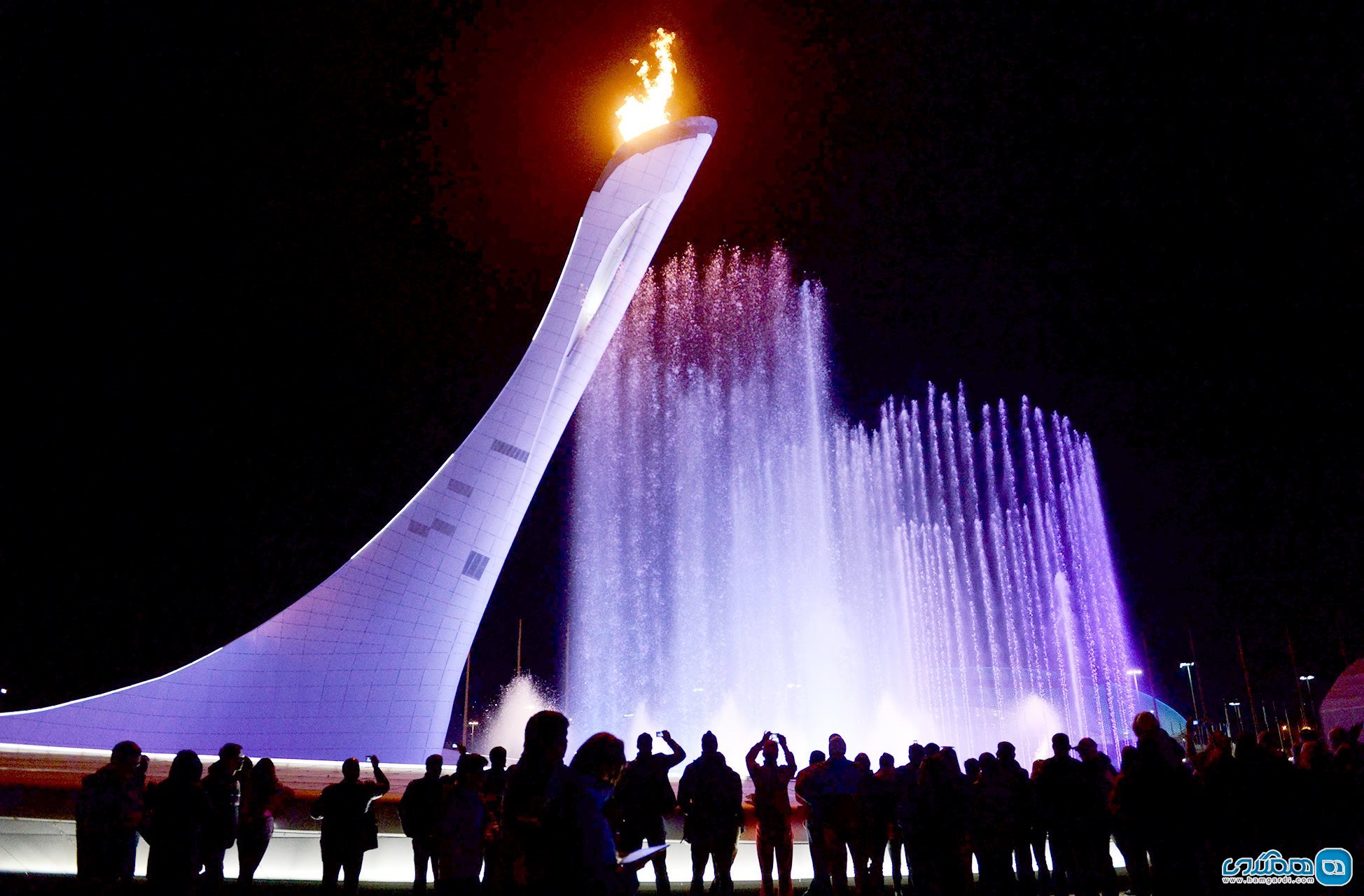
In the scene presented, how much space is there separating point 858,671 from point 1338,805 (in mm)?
12835

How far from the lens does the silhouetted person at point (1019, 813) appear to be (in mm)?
7380

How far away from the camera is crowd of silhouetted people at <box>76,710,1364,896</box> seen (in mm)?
4770

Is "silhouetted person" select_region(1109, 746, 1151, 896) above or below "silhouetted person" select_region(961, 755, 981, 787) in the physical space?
below

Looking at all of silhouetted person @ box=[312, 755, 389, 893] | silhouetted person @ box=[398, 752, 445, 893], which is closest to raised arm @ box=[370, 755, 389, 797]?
silhouetted person @ box=[312, 755, 389, 893]

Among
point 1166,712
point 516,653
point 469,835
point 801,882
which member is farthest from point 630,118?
point 1166,712

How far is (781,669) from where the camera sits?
59.9 feet

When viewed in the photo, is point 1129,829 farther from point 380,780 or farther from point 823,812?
point 380,780

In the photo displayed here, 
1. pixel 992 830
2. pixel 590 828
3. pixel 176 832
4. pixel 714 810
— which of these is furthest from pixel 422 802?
pixel 992 830

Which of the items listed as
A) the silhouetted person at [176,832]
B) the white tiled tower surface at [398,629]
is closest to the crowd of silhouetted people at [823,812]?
the silhouetted person at [176,832]

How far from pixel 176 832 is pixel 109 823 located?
4.00ft

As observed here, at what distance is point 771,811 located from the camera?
281 inches

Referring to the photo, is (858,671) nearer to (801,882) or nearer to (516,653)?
(801,882)

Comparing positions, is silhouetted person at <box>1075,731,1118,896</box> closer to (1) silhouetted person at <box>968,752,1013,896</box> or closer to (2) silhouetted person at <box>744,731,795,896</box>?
(1) silhouetted person at <box>968,752,1013,896</box>

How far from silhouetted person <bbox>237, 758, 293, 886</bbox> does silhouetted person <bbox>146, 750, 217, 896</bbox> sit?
1868 millimetres
